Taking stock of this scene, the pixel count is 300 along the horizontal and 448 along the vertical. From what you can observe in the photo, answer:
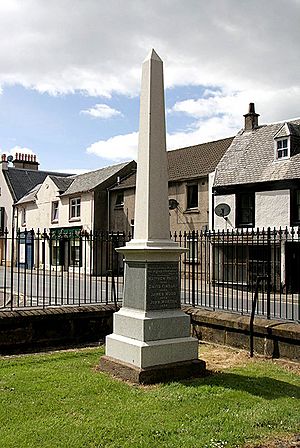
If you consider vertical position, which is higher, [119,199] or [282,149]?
[282,149]

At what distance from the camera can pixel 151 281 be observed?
7633mm

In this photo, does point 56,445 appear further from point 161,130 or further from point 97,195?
point 97,195

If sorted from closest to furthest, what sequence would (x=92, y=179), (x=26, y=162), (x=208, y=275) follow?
1. (x=208, y=275)
2. (x=92, y=179)
3. (x=26, y=162)

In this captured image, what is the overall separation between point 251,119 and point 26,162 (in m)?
29.3

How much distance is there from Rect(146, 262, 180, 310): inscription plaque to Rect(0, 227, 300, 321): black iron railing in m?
2.09

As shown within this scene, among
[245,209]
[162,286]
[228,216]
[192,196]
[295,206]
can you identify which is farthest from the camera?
[192,196]

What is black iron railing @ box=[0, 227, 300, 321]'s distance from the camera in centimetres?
1125

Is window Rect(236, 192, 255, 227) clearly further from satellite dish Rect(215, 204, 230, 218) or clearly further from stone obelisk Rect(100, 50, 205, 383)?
stone obelisk Rect(100, 50, 205, 383)

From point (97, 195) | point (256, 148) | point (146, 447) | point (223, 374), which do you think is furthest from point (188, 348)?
point (97, 195)

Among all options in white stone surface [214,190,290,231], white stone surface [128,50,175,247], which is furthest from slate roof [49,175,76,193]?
white stone surface [128,50,175,247]

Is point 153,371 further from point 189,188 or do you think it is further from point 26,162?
point 26,162

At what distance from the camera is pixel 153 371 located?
7.22m

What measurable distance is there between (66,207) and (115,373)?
30.6 m

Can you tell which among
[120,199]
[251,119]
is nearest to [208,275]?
[251,119]
